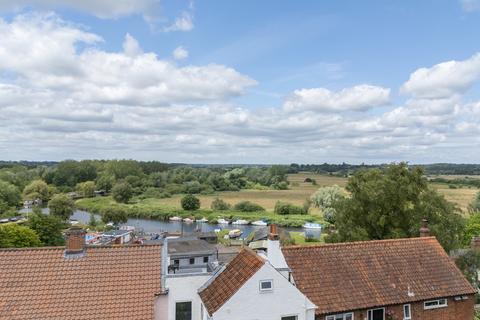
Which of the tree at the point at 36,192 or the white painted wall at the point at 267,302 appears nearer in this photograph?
the white painted wall at the point at 267,302

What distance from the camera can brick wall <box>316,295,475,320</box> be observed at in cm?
2016

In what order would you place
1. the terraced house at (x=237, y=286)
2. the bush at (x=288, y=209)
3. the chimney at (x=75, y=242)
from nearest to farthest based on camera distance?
the terraced house at (x=237, y=286) → the chimney at (x=75, y=242) → the bush at (x=288, y=209)

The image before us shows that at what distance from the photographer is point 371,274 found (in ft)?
69.3

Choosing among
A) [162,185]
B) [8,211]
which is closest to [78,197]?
[162,185]

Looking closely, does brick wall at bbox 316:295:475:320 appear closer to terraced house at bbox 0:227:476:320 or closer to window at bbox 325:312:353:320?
terraced house at bbox 0:227:476:320

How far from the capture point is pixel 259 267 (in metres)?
17.8

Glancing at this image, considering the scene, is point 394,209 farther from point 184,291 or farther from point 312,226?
point 312,226

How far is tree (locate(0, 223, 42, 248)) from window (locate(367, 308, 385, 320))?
144 feet

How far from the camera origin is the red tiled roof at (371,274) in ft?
64.7

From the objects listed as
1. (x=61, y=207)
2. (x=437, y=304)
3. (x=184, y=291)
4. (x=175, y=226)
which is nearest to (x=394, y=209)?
(x=437, y=304)

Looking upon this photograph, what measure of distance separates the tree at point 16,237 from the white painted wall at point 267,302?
40.1 metres

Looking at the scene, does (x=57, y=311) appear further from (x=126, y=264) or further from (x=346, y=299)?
(x=346, y=299)

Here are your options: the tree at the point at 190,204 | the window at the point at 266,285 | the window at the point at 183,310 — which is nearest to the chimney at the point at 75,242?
the window at the point at 183,310

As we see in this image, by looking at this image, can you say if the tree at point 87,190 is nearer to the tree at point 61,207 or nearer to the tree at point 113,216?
the tree at point 61,207
